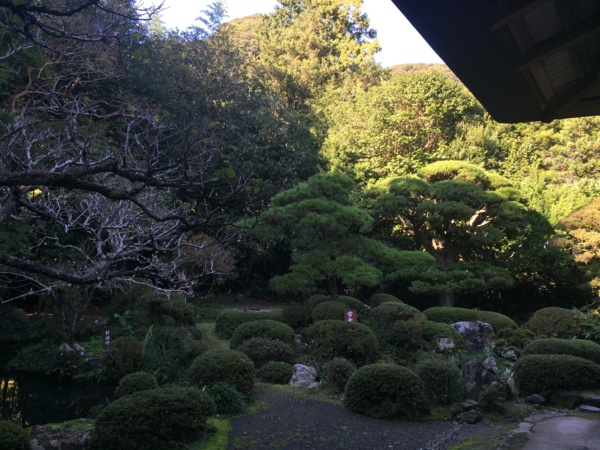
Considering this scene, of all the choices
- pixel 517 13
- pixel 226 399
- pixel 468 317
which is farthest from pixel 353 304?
pixel 517 13

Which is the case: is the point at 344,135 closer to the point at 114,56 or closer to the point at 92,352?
the point at 114,56

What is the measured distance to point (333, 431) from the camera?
579 cm

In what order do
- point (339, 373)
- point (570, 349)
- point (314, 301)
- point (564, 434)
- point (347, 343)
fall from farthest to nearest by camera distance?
point (314, 301), point (347, 343), point (570, 349), point (339, 373), point (564, 434)

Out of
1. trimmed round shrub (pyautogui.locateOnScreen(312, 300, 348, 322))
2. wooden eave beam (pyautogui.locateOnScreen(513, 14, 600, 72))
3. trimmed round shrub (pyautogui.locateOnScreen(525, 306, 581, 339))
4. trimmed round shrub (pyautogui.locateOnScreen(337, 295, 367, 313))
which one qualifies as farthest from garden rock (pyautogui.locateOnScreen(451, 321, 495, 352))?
wooden eave beam (pyautogui.locateOnScreen(513, 14, 600, 72))

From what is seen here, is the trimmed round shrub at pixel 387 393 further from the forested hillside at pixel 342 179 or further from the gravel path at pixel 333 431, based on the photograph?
the forested hillside at pixel 342 179

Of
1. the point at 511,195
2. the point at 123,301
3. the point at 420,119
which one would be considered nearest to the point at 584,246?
the point at 511,195

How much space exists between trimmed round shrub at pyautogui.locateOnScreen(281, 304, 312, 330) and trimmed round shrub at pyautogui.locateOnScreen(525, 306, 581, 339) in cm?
494

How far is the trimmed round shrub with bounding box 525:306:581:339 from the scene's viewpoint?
11.4 m

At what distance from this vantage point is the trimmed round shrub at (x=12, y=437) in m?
4.94

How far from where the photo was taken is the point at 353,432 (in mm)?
5758

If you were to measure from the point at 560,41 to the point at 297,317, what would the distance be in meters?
10.4

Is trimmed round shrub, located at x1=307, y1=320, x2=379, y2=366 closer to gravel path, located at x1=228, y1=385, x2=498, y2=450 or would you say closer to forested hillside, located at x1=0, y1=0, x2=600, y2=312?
gravel path, located at x1=228, y1=385, x2=498, y2=450

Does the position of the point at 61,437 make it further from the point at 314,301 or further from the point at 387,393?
the point at 314,301

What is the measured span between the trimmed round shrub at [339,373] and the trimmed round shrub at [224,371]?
46.9 inches
